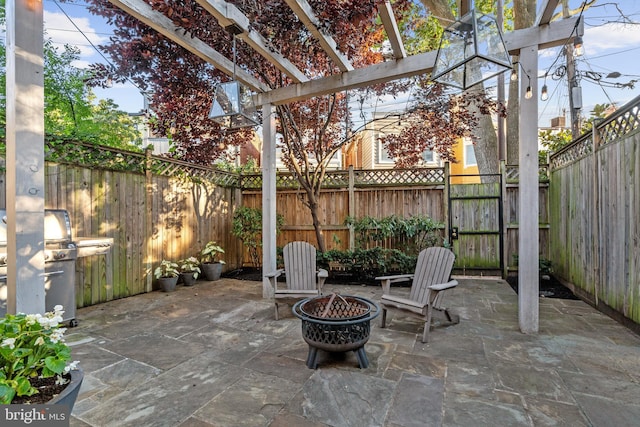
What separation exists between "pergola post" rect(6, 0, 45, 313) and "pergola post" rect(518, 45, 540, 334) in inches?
147

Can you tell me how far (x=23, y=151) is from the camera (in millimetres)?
1647

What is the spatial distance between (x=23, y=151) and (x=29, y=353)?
104 centimetres

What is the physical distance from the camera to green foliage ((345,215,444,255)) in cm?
573

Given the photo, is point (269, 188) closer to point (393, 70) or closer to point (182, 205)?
point (182, 205)

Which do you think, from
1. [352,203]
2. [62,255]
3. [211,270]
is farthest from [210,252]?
[352,203]

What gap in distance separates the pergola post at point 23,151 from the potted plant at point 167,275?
10.8ft

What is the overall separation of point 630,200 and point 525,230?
105 cm

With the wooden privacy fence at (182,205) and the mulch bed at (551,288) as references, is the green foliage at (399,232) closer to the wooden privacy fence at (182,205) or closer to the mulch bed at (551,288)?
the wooden privacy fence at (182,205)

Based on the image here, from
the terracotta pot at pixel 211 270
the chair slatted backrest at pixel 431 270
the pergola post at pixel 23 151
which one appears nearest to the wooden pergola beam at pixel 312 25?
the pergola post at pixel 23 151

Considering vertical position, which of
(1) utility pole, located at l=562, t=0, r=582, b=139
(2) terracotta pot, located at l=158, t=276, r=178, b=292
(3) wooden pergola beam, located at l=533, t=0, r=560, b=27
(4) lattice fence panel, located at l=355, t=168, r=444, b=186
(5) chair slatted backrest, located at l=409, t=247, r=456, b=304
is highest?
(1) utility pole, located at l=562, t=0, r=582, b=139

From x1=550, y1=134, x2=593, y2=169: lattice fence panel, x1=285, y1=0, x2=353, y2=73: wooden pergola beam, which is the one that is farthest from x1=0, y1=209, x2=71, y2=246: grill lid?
x1=550, y1=134, x2=593, y2=169: lattice fence panel

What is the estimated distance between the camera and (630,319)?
3086mm

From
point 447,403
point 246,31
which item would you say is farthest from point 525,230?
point 246,31

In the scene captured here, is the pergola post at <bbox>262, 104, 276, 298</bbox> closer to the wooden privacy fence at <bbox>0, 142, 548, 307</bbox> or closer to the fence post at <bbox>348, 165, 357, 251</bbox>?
the wooden privacy fence at <bbox>0, 142, 548, 307</bbox>
